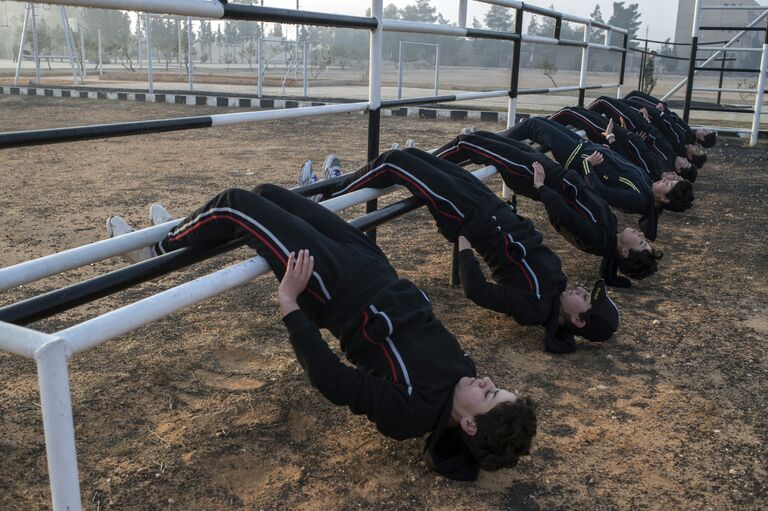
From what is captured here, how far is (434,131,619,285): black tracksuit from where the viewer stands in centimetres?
353

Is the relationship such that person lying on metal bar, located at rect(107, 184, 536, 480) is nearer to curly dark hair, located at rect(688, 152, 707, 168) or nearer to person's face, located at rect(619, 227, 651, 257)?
person's face, located at rect(619, 227, 651, 257)

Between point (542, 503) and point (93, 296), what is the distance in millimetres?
1229

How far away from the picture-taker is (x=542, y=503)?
1919 millimetres

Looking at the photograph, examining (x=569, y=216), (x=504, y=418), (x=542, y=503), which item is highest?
(x=569, y=216)

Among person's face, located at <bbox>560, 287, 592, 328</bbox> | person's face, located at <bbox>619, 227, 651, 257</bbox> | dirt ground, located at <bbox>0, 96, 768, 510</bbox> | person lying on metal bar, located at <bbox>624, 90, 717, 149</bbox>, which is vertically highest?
person lying on metal bar, located at <bbox>624, 90, 717, 149</bbox>

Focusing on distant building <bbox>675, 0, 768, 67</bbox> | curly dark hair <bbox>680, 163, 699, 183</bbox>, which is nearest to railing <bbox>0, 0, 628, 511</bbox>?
curly dark hair <bbox>680, 163, 699, 183</bbox>

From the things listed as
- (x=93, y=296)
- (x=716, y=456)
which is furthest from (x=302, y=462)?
(x=716, y=456)

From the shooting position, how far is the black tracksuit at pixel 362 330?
6.32ft

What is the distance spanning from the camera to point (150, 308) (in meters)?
1.38

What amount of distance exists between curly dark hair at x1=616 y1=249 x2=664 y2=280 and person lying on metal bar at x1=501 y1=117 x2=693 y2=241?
734mm

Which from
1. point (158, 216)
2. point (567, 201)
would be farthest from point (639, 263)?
point (158, 216)

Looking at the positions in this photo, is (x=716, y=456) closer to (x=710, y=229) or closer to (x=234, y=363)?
(x=234, y=363)

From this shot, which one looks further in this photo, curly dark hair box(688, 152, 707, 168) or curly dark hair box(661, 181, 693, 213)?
curly dark hair box(688, 152, 707, 168)

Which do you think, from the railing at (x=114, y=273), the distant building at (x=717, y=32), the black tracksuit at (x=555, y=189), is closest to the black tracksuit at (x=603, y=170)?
the black tracksuit at (x=555, y=189)
